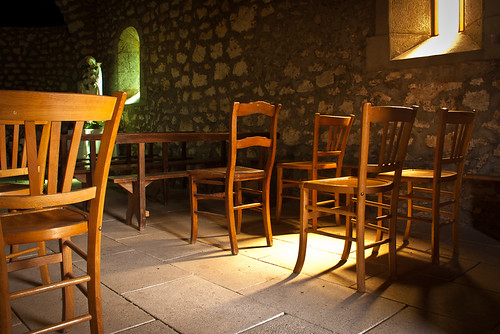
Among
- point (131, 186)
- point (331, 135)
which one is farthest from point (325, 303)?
point (131, 186)

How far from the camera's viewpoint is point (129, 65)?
7.79 metres

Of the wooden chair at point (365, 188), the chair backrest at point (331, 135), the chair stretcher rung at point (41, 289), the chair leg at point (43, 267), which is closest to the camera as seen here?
the chair stretcher rung at point (41, 289)

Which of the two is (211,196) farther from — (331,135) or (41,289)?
(41,289)

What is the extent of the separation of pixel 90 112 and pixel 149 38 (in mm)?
5851

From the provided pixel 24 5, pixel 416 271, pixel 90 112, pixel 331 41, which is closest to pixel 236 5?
A: pixel 331 41

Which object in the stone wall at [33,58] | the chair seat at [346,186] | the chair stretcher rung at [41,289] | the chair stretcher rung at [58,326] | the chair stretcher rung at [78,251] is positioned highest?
the stone wall at [33,58]

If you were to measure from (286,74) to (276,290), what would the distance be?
10.4 feet

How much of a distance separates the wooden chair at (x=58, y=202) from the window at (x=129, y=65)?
20.6 feet

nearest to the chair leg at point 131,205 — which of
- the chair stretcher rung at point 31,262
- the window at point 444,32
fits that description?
the chair stretcher rung at point 31,262

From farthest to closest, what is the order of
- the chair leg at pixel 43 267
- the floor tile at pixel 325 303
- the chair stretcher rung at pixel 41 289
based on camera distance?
the chair leg at pixel 43 267
the floor tile at pixel 325 303
the chair stretcher rung at pixel 41 289

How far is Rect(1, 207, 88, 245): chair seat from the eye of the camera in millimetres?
1452

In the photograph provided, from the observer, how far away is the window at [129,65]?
25.3 ft

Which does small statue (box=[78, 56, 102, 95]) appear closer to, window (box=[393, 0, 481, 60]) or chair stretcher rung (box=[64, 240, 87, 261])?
window (box=[393, 0, 481, 60])

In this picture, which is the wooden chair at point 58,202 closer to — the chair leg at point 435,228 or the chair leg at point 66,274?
the chair leg at point 66,274
